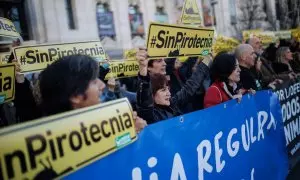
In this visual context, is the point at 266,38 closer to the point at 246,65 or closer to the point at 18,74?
the point at 246,65

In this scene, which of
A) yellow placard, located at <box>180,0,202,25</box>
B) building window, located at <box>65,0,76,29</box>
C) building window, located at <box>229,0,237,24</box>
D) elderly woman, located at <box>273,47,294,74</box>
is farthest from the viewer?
building window, located at <box>229,0,237,24</box>

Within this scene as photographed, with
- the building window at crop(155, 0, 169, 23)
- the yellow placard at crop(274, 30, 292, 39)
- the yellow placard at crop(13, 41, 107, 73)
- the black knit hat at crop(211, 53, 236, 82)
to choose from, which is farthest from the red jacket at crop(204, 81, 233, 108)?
the building window at crop(155, 0, 169, 23)

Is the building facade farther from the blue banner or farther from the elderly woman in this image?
the blue banner

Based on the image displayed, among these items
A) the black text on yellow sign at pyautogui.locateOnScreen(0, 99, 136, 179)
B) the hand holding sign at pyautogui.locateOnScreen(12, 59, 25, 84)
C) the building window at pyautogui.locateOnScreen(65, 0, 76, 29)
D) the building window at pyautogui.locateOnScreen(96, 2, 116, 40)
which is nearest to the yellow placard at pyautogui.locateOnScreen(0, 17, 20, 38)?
the hand holding sign at pyautogui.locateOnScreen(12, 59, 25, 84)

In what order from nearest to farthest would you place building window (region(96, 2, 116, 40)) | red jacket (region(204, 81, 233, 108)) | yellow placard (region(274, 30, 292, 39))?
red jacket (region(204, 81, 233, 108)) < yellow placard (region(274, 30, 292, 39)) < building window (region(96, 2, 116, 40))

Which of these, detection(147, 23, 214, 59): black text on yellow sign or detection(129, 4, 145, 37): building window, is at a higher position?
detection(129, 4, 145, 37): building window

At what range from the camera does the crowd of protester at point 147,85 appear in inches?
68.7

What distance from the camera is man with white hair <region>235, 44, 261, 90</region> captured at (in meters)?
4.27

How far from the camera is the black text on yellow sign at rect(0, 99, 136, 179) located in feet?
4.06

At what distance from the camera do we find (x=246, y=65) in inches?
171

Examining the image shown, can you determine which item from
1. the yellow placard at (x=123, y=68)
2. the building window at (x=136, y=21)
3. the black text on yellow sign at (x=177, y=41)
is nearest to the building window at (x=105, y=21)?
the building window at (x=136, y=21)

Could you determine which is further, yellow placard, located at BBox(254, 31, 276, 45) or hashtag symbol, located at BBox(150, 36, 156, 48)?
yellow placard, located at BBox(254, 31, 276, 45)

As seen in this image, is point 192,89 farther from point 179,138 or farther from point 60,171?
point 60,171

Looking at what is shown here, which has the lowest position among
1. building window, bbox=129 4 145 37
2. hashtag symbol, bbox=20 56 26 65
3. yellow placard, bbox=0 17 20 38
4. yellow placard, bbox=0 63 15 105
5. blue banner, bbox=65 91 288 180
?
blue banner, bbox=65 91 288 180
